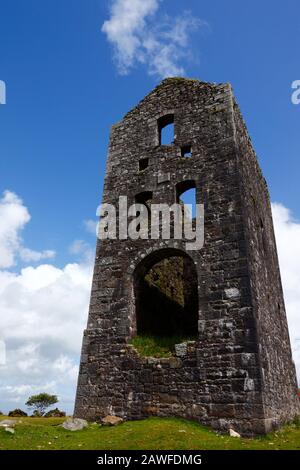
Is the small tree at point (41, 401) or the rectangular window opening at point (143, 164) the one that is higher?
the rectangular window opening at point (143, 164)

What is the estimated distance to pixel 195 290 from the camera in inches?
704

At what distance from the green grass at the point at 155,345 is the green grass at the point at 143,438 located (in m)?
1.91

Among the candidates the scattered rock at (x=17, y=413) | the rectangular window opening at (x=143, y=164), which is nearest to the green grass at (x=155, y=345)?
the rectangular window opening at (x=143, y=164)

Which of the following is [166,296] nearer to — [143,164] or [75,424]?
[143,164]

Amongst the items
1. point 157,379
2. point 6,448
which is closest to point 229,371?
point 157,379

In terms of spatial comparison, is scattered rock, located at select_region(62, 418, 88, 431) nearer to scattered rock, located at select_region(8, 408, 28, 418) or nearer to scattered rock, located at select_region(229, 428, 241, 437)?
scattered rock, located at select_region(229, 428, 241, 437)

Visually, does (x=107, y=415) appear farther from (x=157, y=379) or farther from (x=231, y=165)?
(x=231, y=165)

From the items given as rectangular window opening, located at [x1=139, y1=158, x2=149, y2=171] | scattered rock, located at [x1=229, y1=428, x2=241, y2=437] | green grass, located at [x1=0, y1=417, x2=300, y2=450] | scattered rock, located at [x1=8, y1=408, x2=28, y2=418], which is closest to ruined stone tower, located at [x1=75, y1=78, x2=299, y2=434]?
rectangular window opening, located at [x1=139, y1=158, x2=149, y2=171]

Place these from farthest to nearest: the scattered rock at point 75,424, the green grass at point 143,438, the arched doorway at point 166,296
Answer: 1. the arched doorway at point 166,296
2. the scattered rock at point 75,424
3. the green grass at point 143,438

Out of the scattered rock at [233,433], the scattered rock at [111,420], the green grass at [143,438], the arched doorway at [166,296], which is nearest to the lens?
the green grass at [143,438]

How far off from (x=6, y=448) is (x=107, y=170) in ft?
36.2

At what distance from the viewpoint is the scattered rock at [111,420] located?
1158 cm

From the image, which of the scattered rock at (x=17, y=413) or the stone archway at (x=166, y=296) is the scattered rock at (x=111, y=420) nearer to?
the stone archway at (x=166, y=296)

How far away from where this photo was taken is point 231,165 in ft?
44.9
